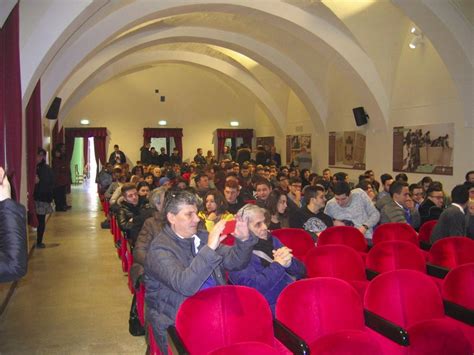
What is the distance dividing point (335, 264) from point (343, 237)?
1.09 metres

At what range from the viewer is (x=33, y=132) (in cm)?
912

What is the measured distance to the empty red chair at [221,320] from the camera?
2.98 metres

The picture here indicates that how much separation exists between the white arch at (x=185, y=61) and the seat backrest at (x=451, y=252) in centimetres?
1554

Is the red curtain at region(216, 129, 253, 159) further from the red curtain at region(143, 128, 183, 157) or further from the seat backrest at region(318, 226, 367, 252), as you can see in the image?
the seat backrest at region(318, 226, 367, 252)

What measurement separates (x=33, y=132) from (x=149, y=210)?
4.55 metres

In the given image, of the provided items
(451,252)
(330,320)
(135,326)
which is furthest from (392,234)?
(135,326)

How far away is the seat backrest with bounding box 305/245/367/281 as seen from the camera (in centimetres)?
449

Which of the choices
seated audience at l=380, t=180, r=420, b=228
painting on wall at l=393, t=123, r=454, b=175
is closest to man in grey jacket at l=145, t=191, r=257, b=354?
seated audience at l=380, t=180, r=420, b=228

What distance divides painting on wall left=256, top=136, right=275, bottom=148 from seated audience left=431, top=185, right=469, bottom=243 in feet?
57.0

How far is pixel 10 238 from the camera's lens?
2352mm

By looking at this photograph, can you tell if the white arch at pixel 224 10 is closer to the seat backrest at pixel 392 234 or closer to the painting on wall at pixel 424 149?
the painting on wall at pixel 424 149

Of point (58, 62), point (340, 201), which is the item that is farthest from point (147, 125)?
point (340, 201)

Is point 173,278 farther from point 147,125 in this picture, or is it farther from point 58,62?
point 147,125

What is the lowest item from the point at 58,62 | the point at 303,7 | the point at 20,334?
the point at 20,334
